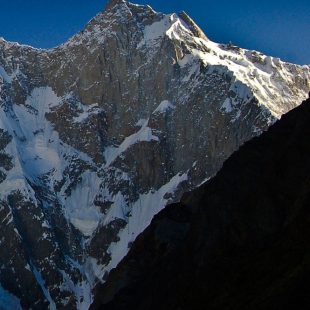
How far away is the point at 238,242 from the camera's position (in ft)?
181

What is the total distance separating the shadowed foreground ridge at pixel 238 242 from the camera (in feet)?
152

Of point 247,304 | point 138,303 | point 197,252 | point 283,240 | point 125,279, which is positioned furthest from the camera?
point 125,279

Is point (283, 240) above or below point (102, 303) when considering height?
below

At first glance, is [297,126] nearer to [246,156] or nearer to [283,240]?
[246,156]

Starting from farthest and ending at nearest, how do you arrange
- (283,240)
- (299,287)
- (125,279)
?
(125,279), (283,240), (299,287)

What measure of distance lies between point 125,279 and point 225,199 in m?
11.1

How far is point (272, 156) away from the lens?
6097 centimetres

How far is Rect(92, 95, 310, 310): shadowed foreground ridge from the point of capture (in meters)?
46.3

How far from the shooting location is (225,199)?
6094 cm

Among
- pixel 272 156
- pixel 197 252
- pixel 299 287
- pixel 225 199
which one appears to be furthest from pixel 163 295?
pixel 299 287

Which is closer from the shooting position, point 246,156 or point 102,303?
point 246,156

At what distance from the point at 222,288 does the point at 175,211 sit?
21.7 m

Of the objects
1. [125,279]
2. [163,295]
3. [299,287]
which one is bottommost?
[299,287]

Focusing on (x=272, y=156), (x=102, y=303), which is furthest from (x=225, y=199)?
(x=102, y=303)
